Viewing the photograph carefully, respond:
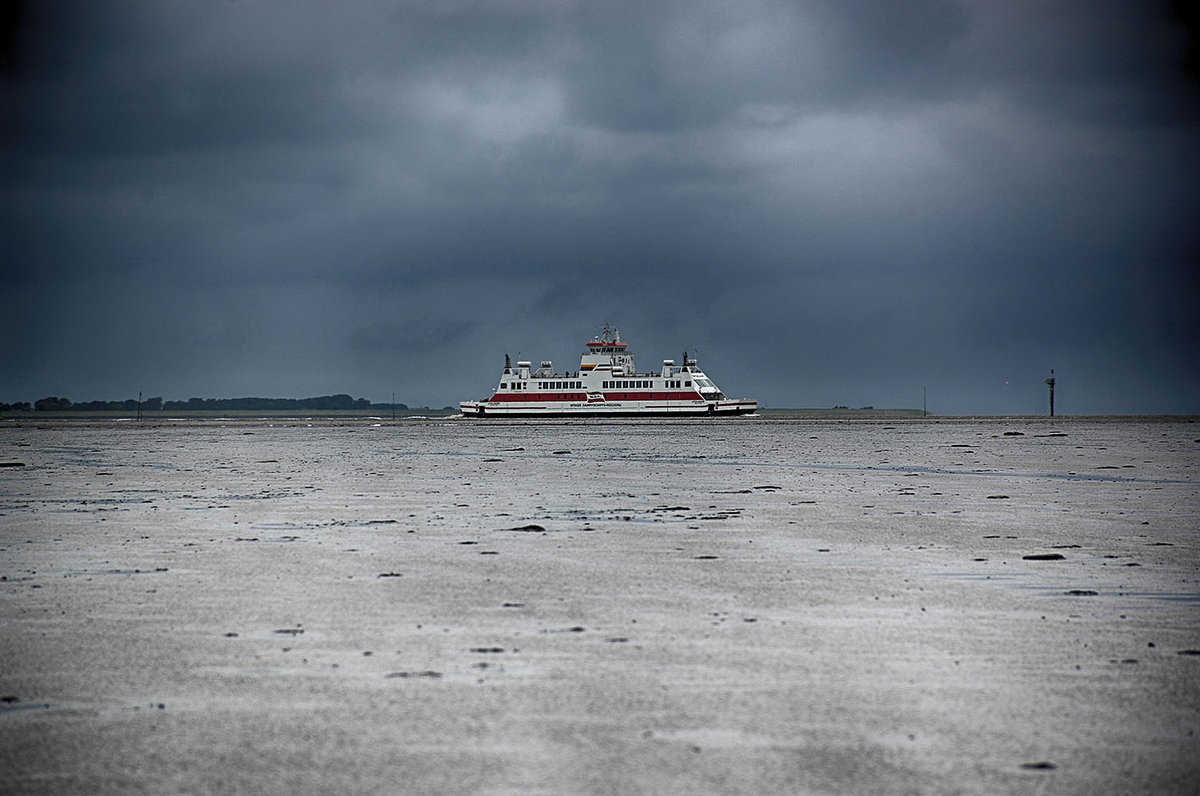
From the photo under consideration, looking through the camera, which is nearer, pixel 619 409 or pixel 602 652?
pixel 602 652

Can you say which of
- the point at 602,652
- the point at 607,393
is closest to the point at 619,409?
the point at 607,393

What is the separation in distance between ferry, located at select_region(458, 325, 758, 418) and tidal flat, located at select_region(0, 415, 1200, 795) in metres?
86.3

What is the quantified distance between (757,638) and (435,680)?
2.18 m

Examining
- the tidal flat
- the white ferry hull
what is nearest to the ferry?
the white ferry hull

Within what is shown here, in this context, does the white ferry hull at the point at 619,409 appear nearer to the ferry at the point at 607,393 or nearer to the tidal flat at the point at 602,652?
the ferry at the point at 607,393

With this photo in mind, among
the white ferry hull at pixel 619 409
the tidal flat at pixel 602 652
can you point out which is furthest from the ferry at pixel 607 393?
the tidal flat at pixel 602 652

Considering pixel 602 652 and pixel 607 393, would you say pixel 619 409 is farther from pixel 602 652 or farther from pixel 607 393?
pixel 602 652

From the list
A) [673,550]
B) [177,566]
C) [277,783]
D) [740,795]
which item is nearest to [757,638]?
[740,795]

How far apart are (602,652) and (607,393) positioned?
316 feet

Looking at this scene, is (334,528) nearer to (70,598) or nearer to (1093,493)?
(70,598)

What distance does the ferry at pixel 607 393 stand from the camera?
335 feet

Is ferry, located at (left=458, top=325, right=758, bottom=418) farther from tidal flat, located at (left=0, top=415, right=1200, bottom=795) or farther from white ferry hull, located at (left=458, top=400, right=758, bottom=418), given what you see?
tidal flat, located at (left=0, top=415, right=1200, bottom=795)

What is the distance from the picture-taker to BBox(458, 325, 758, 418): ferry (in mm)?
102062

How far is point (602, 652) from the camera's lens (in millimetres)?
6516
